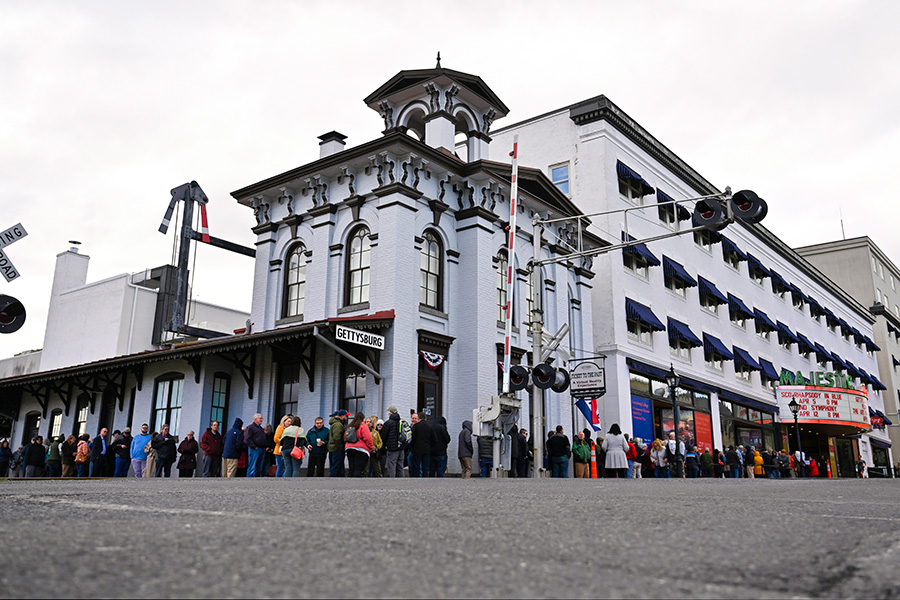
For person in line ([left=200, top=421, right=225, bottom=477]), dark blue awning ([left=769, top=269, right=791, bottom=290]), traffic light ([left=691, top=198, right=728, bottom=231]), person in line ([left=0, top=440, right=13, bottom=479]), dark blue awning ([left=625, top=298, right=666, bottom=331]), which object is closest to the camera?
traffic light ([left=691, top=198, right=728, bottom=231])

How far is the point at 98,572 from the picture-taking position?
2.44 m

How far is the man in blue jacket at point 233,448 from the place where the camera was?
20.0 meters

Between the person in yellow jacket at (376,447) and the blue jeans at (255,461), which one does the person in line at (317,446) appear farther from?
the person in yellow jacket at (376,447)

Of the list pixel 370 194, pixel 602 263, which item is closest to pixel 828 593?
pixel 370 194

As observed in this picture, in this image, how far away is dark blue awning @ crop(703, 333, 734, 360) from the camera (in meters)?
36.6

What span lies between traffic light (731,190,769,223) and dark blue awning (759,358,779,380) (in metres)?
29.1

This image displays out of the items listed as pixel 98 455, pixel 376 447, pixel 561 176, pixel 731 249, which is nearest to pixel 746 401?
pixel 731 249

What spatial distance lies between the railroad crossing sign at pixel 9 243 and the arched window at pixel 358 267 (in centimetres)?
1107

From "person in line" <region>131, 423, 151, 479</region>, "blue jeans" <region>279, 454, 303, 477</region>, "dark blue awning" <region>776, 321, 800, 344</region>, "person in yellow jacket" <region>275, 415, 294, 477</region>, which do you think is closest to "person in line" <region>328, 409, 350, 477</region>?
"blue jeans" <region>279, 454, 303, 477</region>

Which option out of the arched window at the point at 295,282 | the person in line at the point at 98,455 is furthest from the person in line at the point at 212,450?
the arched window at the point at 295,282

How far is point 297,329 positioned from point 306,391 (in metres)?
3.28

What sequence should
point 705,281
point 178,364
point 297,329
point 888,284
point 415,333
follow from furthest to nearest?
point 888,284
point 705,281
point 178,364
point 415,333
point 297,329

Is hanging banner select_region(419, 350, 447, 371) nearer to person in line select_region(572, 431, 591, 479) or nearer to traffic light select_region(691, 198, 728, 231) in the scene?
person in line select_region(572, 431, 591, 479)

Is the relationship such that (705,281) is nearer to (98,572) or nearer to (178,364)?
(178,364)
